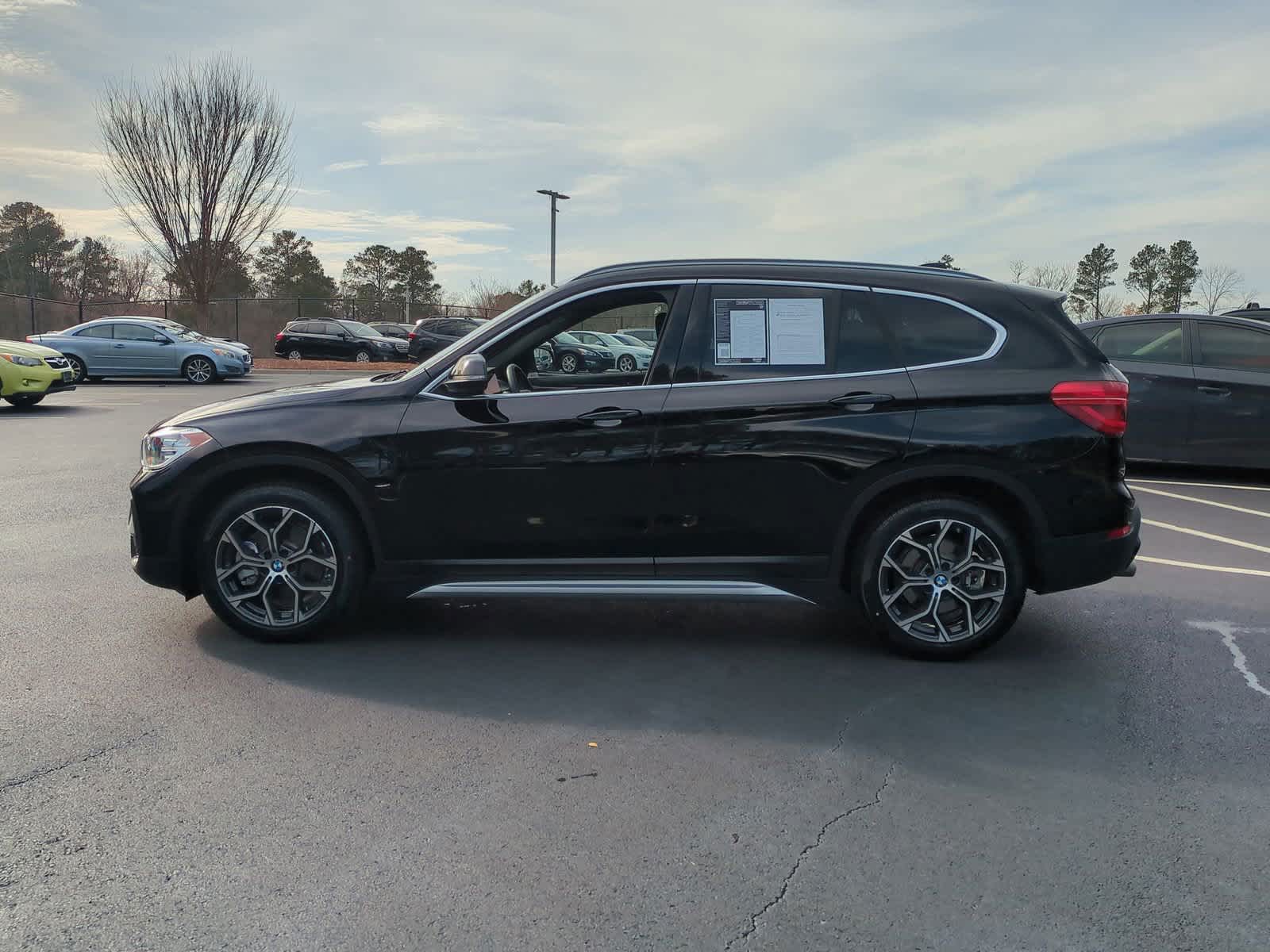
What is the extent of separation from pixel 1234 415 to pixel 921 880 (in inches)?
349

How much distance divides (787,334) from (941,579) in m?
1.35

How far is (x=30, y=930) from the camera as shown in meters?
2.69

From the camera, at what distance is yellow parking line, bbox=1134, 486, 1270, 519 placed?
891 centimetres

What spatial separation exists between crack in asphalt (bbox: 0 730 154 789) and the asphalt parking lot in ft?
0.04

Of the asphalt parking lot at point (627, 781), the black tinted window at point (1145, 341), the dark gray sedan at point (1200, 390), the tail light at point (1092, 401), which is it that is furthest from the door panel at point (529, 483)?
the black tinted window at point (1145, 341)

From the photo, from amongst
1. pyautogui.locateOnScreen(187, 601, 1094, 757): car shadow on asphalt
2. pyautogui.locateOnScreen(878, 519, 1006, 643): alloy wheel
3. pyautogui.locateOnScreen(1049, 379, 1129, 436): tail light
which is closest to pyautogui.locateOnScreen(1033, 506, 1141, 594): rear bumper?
pyautogui.locateOnScreen(878, 519, 1006, 643): alloy wheel

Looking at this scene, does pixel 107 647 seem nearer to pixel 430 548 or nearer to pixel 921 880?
pixel 430 548

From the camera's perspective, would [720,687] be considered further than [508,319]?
No

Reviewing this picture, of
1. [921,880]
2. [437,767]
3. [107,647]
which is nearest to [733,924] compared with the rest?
[921,880]

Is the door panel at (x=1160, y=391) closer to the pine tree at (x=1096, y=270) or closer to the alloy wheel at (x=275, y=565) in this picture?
the alloy wheel at (x=275, y=565)

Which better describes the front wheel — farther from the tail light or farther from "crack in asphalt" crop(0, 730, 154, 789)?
the tail light

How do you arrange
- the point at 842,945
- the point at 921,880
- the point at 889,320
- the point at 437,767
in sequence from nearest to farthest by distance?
the point at 842,945 < the point at 921,880 < the point at 437,767 < the point at 889,320

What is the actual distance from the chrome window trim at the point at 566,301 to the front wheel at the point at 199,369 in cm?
2247

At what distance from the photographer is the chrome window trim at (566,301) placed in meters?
5.02
